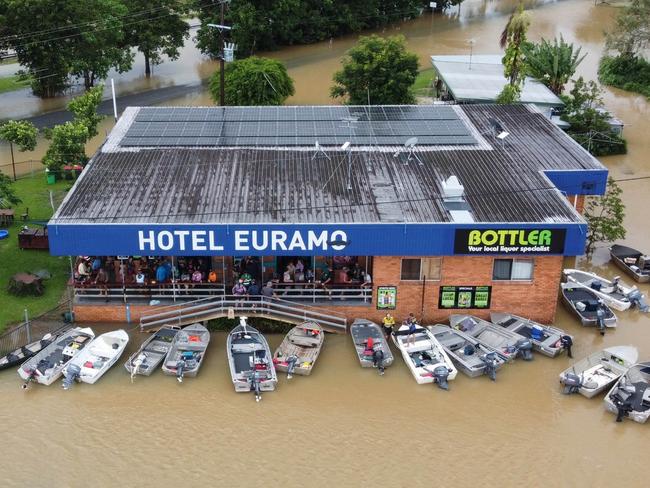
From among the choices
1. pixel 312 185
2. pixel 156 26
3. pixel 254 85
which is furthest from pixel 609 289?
pixel 156 26

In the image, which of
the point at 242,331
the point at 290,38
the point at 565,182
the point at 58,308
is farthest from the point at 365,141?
the point at 290,38

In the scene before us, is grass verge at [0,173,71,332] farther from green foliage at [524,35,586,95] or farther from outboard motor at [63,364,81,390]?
green foliage at [524,35,586,95]

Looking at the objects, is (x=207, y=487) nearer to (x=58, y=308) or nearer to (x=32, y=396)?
(x=32, y=396)

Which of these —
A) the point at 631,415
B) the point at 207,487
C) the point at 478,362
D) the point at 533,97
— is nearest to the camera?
the point at 207,487

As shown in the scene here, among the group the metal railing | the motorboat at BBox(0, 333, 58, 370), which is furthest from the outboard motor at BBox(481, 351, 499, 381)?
the motorboat at BBox(0, 333, 58, 370)

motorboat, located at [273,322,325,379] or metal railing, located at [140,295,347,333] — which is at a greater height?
metal railing, located at [140,295,347,333]

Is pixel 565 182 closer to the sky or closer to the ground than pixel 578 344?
closer to the sky
